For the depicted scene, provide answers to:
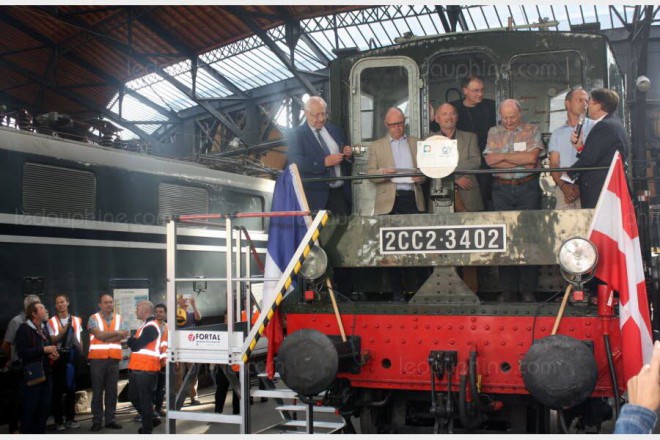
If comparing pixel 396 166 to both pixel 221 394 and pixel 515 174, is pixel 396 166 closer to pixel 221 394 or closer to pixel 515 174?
pixel 515 174

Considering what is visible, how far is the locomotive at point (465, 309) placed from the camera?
496 cm

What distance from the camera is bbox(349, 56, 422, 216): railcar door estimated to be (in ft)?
21.3

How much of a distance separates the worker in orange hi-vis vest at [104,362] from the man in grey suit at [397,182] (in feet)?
16.0

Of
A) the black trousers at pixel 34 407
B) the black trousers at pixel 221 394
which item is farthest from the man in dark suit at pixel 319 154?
the black trousers at pixel 34 407

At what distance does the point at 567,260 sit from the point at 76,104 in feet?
78.0

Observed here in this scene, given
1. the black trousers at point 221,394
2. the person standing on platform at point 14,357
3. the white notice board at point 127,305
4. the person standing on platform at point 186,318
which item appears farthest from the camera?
the person standing on platform at point 186,318

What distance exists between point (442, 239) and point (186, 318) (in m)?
6.80

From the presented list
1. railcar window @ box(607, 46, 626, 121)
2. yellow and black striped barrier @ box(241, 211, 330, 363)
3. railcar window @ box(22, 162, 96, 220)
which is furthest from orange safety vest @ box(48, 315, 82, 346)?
railcar window @ box(607, 46, 626, 121)

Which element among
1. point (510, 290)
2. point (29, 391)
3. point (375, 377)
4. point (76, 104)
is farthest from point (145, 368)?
point (76, 104)

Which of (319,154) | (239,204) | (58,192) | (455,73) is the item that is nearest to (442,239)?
(319,154)

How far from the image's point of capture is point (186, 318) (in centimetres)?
1133

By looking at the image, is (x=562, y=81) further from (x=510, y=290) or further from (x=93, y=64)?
(x=93, y=64)

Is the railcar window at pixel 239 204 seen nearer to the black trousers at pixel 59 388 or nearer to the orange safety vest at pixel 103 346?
the orange safety vest at pixel 103 346

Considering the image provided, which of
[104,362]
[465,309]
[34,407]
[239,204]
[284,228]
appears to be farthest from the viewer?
[239,204]
